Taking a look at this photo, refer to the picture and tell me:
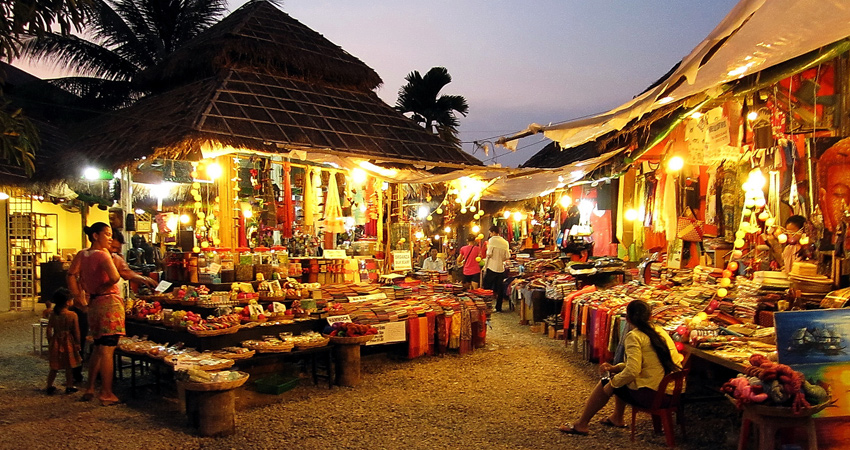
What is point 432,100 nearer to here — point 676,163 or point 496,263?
point 496,263

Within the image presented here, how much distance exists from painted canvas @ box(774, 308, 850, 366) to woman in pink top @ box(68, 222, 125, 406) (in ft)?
20.0

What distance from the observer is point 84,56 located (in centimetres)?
1809

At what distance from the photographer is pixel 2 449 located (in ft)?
16.8

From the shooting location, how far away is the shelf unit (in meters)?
14.4

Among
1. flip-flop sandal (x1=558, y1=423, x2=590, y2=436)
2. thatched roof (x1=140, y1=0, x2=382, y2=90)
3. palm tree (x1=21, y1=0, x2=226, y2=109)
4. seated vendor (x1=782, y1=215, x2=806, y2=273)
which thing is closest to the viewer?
flip-flop sandal (x1=558, y1=423, x2=590, y2=436)

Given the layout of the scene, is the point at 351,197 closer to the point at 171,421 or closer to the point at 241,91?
the point at 241,91

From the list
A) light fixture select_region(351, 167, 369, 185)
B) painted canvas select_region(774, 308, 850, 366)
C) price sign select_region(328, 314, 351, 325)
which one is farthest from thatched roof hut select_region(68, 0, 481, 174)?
painted canvas select_region(774, 308, 850, 366)

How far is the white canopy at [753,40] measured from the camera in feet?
13.2

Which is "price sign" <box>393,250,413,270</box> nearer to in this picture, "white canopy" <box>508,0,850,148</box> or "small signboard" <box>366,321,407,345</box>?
"small signboard" <box>366,321,407,345</box>

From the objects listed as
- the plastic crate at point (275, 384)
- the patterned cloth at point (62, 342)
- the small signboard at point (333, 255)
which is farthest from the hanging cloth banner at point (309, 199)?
the patterned cloth at point (62, 342)

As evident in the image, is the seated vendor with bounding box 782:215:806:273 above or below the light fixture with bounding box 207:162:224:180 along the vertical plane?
below

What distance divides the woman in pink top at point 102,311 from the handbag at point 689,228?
274 inches

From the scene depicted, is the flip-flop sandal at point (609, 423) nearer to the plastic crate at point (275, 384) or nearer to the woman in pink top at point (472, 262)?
the plastic crate at point (275, 384)

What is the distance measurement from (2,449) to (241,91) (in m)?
5.81
